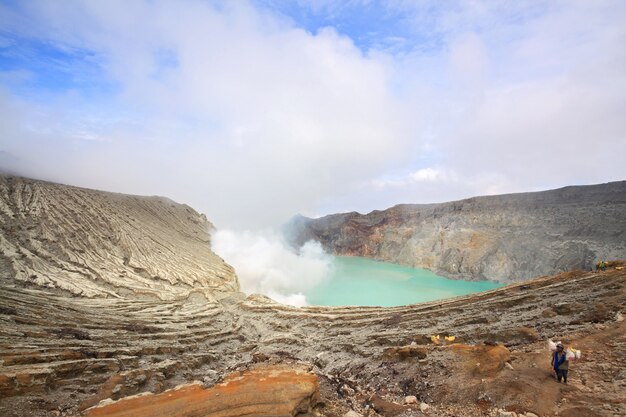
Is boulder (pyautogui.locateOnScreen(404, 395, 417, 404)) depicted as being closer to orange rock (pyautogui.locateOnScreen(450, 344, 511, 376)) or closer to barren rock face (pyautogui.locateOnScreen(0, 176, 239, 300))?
orange rock (pyautogui.locateOnScreen(450, 344, 511, 376))

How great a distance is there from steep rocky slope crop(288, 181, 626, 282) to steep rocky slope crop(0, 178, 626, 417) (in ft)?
95.0

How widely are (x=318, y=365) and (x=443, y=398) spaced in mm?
5880

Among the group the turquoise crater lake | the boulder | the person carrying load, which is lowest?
the turquoise crater lake

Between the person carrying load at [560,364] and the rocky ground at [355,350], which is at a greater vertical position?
the person carrying load at [560,364]

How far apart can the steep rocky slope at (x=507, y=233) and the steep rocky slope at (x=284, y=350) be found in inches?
1140

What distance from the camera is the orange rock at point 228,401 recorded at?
24.2 ft

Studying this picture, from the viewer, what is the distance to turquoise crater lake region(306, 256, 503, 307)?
1401 inches

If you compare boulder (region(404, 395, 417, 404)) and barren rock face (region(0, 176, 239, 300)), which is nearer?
boulder (region(404, 395, 417, 404))

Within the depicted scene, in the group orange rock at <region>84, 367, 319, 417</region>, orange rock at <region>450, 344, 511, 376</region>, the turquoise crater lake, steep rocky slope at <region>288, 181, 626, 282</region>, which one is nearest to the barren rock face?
the turquoise crater lake

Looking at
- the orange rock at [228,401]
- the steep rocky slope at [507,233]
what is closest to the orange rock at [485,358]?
the orange rock at [228,401]

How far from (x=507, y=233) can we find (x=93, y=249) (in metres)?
51.5

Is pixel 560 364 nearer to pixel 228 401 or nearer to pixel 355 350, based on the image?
pixel 355 350

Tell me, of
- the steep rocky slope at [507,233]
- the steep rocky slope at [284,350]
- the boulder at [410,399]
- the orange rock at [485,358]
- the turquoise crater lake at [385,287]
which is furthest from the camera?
the steep rocky slope at [507,233]

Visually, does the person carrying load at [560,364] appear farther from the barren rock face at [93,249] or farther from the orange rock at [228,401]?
the barren rock face at [93,249]
